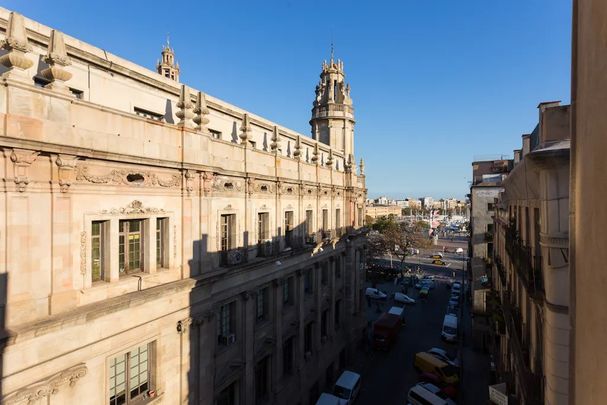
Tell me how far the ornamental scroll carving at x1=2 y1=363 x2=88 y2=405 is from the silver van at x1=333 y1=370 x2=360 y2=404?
18.2 meters

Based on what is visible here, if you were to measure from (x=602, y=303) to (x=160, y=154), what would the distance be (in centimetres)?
Result: 1366

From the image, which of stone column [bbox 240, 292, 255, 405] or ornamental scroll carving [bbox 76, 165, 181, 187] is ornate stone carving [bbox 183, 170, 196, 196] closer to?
ornamental scroll carving [bbox 76, 165, 181, 187]

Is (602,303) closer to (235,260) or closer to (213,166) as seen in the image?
(213,166)

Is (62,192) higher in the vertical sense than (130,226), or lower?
higher

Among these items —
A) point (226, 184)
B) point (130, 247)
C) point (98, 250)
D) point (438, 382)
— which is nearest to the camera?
point (98, 250)

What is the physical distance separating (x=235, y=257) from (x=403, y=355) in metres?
22.5

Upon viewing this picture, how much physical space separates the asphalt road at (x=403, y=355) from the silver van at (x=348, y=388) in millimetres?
1094

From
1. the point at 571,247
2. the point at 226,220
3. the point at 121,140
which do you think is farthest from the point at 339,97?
the point at 571,247

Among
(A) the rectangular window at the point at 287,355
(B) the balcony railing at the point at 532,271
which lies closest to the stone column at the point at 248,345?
(A) the rectangular window at the point at 287,355

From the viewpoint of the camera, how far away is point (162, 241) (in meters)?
14.4

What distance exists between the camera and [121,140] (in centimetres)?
1232

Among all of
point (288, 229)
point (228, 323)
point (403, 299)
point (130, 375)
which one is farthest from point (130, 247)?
point (403, 299)

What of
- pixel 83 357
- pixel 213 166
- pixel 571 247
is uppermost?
pixel 213 166

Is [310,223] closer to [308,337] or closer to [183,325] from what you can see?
[308,337]
